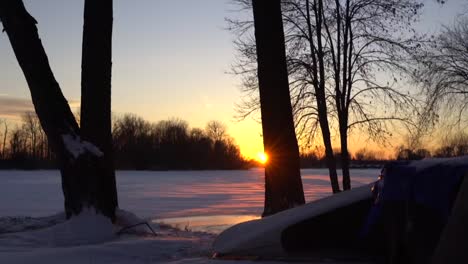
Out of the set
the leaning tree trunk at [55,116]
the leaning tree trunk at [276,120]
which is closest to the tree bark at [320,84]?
the leaning tree trunk at [276,120]

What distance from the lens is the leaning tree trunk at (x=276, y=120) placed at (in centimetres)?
1098

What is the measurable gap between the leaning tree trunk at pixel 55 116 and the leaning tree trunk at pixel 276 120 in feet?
10.5

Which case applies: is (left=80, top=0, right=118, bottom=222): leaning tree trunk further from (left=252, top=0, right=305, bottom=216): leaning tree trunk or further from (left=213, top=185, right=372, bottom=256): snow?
(left=213, top=185, right=372, bottom=256): snow

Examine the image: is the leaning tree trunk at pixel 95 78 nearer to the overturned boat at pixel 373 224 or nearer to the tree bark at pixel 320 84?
the overturned boat at pixel 373 224

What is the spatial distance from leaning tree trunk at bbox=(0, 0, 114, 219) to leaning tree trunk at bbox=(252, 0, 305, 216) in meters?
3.21

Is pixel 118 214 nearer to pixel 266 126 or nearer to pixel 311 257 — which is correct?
pixel 266 126

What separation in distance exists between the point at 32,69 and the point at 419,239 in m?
7.03

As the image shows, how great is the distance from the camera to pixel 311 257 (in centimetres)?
624

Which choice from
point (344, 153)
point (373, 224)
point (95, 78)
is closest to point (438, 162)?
point (373, 224)

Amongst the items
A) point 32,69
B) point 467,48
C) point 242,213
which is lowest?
point 242,213

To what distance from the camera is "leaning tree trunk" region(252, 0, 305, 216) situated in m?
11.0

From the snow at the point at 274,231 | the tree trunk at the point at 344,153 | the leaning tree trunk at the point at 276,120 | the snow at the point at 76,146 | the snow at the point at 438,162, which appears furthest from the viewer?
the tree trunk at the point at 344,153

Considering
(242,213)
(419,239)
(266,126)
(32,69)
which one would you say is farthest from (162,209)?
(419,239)

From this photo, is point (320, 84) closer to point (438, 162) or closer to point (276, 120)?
point (276, 120)
